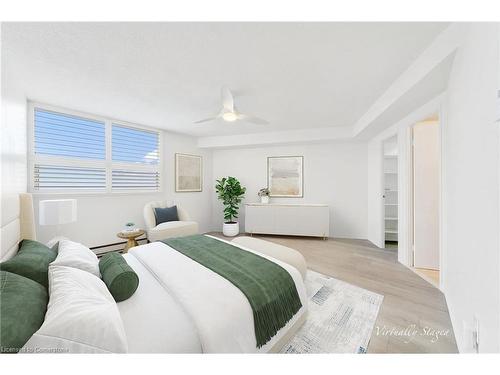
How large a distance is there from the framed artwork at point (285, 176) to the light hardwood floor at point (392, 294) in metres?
1.44

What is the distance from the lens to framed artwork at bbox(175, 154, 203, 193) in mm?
4727

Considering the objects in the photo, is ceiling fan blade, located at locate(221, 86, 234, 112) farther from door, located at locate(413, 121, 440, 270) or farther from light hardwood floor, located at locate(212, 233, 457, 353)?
door, located at locate(413, 121, 440, 270)

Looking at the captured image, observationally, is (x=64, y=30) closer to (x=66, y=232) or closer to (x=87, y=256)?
(x=87, y=256)

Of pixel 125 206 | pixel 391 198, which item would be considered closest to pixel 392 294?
pixel 391 198

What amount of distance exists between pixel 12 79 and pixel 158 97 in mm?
1336

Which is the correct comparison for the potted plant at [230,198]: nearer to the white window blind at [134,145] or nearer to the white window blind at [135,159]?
the white window blind at [135,159]

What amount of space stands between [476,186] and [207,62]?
223cm

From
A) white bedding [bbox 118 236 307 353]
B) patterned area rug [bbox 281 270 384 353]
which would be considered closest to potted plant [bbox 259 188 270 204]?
patterned area rug [bbox 281 270 384 353]

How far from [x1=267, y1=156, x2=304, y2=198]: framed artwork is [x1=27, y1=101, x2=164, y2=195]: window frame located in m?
2.61

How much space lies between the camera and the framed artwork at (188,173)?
4.73m

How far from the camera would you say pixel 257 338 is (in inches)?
45.9

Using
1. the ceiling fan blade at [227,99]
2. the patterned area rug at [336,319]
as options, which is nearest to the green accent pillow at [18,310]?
the patterned area rug at [336,319]

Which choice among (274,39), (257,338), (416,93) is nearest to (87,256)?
(257,338)

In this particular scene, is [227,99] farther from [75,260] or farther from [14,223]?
A: [14,223]
